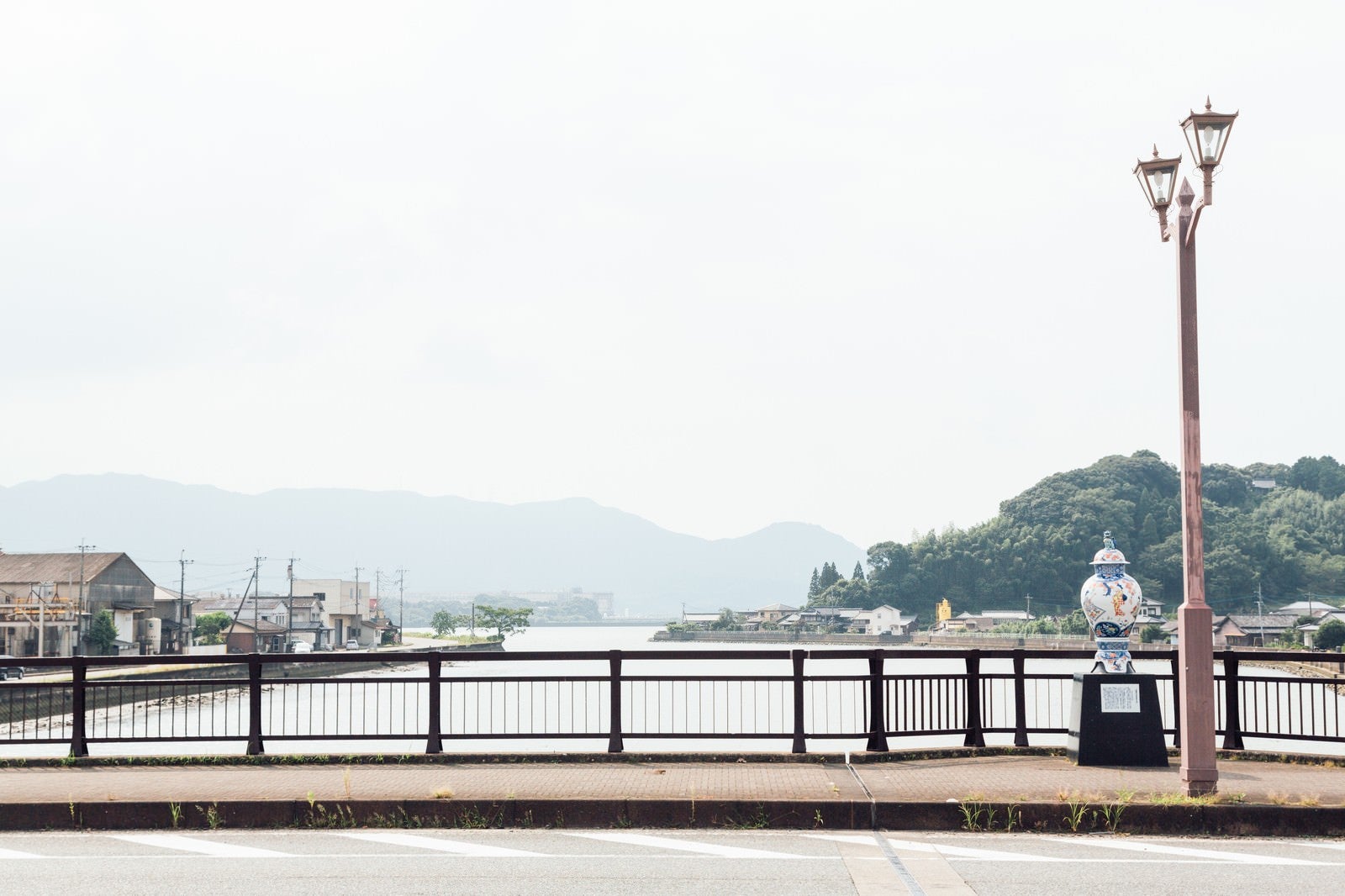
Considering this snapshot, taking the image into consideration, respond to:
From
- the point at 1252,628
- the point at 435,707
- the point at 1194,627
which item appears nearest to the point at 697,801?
the point at 435,707

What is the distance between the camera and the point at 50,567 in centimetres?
11100

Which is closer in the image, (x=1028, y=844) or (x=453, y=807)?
(x=1028, y=844)

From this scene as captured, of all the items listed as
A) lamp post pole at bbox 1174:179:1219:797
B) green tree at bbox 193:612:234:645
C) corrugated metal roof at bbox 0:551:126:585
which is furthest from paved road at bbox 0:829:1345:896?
green tree at bbox 193:612:234:645

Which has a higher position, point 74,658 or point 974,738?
point 74,658

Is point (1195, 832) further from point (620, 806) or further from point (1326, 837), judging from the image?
point (620, 806)

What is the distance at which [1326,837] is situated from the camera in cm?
1079

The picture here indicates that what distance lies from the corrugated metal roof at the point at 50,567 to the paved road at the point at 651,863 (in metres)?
109

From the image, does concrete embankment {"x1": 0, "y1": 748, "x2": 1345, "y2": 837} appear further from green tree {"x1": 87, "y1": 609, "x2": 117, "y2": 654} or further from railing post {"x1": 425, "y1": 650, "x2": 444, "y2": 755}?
green tree {"x1": 87, "y1": 609, "x2": 117, "y2": 654}

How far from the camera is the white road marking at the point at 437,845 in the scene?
32.5ft

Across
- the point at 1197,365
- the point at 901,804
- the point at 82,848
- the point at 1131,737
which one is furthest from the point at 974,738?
the point at 82,848

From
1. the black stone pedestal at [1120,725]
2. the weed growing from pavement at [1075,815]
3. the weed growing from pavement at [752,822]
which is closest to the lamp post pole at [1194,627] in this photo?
the weed growing from pavement at [1075,815]

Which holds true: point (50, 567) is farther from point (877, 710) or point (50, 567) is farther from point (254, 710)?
point (877, 710)

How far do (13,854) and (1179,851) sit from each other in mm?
9057

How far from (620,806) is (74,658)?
23.9 feet
